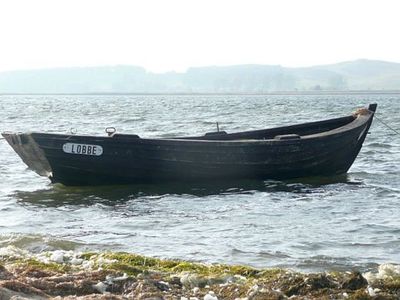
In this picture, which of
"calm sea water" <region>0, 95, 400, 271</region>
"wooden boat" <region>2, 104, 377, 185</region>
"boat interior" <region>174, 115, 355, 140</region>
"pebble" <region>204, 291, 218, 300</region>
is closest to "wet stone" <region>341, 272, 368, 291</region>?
"pebble" <region>204, 291, 218, 300</region>

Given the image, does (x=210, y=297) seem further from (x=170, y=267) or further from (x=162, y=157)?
(x=162, y=157)

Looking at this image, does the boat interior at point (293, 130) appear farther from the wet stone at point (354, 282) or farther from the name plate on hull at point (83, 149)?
the wet stone at point (354, 282)

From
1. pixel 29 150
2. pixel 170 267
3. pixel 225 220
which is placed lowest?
pixel 225 220

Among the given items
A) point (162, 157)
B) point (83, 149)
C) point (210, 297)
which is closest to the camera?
point (210, 297)

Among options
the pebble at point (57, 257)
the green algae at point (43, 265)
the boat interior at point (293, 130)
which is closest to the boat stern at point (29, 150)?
the boat interior at point (293, 130)

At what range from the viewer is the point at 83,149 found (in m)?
15.9

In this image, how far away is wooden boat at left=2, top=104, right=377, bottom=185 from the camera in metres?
15.9

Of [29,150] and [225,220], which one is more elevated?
[29,150]

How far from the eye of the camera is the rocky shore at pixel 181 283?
708cm

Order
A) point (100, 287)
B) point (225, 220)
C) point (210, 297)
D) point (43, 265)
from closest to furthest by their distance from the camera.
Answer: point (210, 297), point (100, 287), point (43, 265), point (225, 220)

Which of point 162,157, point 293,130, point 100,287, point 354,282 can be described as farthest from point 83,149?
point 354,282

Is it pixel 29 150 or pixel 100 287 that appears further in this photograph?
pixel 29 150

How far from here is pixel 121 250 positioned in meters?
10.7

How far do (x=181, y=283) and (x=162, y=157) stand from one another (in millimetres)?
8613
